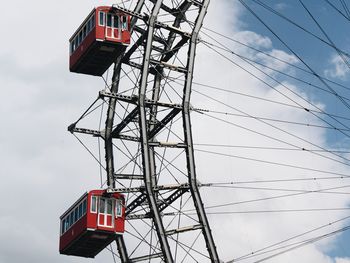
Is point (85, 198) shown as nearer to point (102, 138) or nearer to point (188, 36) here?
point (102, 138)

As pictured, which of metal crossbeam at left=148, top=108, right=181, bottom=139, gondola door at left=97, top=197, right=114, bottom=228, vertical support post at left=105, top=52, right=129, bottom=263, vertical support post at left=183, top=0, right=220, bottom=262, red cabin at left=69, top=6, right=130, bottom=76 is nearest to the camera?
vertical support post at left=183, top=0, right=220, bottom=262

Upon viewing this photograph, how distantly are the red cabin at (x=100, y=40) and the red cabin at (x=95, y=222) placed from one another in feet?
25.0

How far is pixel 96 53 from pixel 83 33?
2014 millimetres

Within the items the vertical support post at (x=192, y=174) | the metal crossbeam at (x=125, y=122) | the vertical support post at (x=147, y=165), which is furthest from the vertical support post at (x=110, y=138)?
the vertical support post at (x=192, y=174)

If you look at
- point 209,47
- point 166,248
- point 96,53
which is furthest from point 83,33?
point 166,248

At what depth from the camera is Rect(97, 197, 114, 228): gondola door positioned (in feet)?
235

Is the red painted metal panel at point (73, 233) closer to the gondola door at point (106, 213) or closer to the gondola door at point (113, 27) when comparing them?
the gondola door at point (106, 213)

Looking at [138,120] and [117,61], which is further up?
[117,61]

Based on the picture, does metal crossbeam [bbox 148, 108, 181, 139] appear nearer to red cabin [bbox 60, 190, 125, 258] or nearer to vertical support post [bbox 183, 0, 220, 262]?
vertical support post [bbox 183, 0, 220, 262]

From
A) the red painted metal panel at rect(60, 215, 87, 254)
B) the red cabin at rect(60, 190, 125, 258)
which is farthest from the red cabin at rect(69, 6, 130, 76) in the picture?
the red painted metal panel at rect(60, 215, 87, 254)

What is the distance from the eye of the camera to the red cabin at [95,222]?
71438 millimetres

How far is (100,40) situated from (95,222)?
33.1 ft

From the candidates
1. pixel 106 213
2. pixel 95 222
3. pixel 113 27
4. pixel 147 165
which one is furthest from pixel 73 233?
pixel 113 27

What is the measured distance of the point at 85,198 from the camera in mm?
72375
